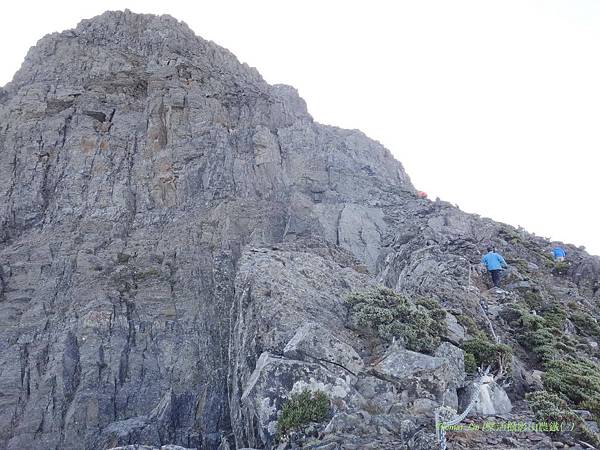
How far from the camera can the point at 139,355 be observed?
77.7 feet

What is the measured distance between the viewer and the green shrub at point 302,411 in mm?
12945

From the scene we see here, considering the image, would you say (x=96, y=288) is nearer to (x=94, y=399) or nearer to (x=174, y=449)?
(x=94, y=399)

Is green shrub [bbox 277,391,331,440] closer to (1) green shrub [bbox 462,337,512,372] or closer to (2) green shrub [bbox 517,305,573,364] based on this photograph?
(1) green shrub [bbox 462,337,512,372]

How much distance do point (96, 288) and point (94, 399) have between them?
6.22 metres

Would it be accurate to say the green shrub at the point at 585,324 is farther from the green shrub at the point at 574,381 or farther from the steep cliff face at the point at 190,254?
the green shrub at the point at 574,381

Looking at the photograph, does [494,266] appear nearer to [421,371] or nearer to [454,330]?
[454,330]

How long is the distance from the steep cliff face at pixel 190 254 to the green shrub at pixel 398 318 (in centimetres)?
57

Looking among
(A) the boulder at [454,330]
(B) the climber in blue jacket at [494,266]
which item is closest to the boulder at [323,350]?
(A) the boulder at [454,330]

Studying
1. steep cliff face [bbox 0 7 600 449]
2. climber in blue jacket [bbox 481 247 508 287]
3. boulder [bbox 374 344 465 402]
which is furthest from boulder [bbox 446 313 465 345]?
climber in blue jacket [bbox 481 247 508 287]

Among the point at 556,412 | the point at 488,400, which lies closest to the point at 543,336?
the point at 556,412

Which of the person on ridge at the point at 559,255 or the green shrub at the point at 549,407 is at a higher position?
the person on ridge at the point at 559,255

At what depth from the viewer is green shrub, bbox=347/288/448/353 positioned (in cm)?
1628

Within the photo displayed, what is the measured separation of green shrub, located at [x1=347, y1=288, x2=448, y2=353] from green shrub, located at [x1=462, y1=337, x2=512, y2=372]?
981 mm

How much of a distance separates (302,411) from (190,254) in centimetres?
1607
